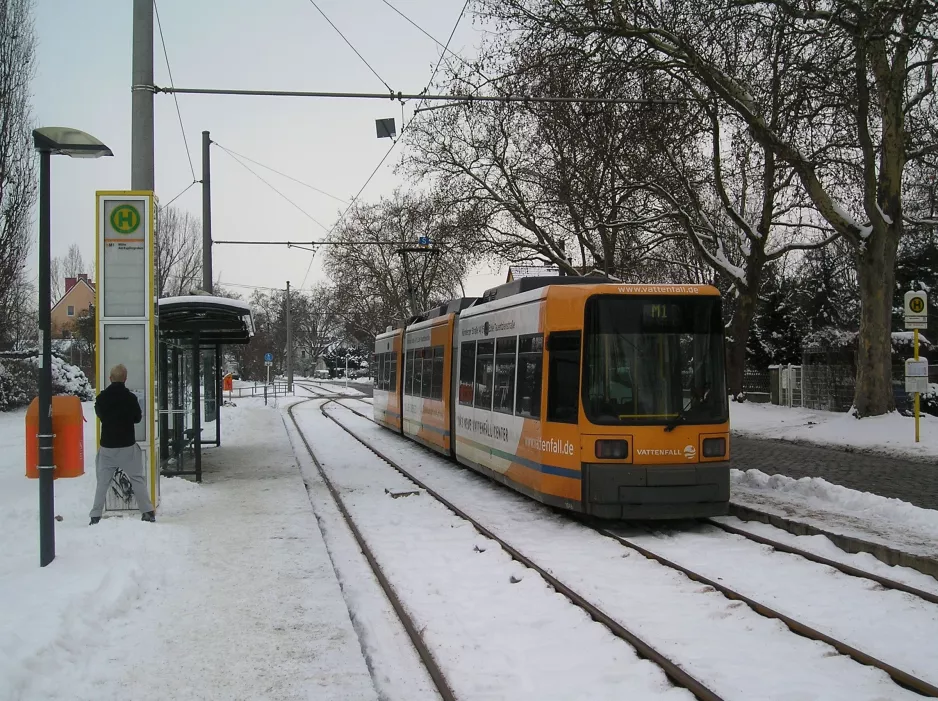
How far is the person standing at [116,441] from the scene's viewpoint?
9258 mm

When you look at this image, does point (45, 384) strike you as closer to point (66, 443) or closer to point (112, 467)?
point (66, 443)

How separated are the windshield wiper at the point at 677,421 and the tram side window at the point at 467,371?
4.71 m

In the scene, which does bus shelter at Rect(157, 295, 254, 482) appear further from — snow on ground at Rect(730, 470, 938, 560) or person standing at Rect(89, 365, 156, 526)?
snow on ground at Rect(730, 470, 938, 560)

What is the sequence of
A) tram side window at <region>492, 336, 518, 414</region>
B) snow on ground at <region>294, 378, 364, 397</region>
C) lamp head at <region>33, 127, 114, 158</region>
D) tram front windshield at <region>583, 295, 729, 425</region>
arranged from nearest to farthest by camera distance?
1. lamp head at <region>33, 127, 114, 158</region>
2. tram front windshield at <region>583, 295, 729, 425</region>
3. tram side window at <region>492, 336, 518, 414</region>
4. snow on ground at <region>294, 378, 364, 397</region>

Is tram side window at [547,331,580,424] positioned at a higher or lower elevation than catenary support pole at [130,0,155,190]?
lower

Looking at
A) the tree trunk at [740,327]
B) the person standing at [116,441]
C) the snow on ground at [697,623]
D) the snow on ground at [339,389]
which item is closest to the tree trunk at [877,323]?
the tree trunk at [740,327]

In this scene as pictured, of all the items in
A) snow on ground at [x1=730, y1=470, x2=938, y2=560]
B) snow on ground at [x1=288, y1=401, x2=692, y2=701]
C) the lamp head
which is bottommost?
snow on ground at [x1=288, y1=401, x2=692, y2=701]

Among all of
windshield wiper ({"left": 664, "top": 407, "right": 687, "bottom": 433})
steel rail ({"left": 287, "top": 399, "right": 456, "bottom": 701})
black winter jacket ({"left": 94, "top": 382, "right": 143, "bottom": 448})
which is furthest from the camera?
windshield wiper ({"left": 664, "top": 407, "right": 687, "bottom": 433})

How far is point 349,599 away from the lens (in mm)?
6895

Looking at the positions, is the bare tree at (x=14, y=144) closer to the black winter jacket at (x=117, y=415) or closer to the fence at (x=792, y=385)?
the black winter jacket at (x=117, y=415)

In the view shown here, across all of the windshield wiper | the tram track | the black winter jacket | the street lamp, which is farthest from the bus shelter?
the tram track

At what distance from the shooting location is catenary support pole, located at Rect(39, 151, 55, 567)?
721 centimetres

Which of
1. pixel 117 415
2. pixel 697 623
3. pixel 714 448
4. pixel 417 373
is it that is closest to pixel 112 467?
pixel 117 415

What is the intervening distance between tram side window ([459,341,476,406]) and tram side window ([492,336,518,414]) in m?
1.44
